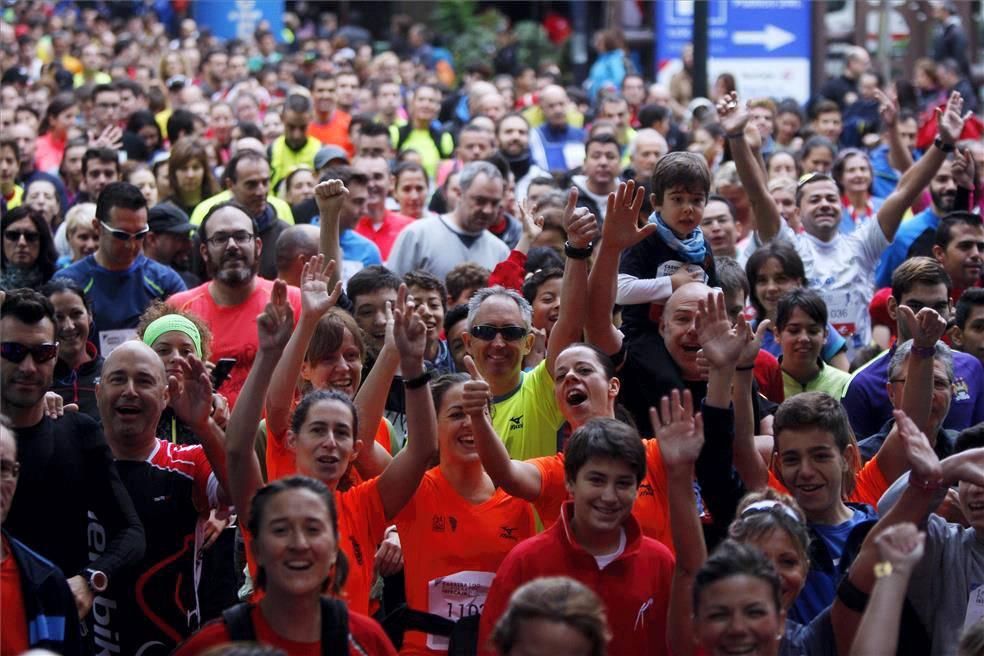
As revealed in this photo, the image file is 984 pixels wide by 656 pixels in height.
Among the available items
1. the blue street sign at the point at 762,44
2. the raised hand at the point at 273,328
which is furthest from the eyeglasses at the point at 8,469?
the blue street sign at the point at 762,44

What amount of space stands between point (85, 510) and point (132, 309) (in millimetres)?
2965

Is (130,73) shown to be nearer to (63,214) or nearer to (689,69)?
(689,69)

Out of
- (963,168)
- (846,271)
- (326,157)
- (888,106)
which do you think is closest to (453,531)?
(846,271)

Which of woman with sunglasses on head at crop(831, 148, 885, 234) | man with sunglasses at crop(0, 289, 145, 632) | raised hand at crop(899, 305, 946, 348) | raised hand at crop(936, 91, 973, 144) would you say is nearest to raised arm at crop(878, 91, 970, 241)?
raised hand at crop(936, 91, 973, 144)

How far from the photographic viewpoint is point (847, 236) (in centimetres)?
900

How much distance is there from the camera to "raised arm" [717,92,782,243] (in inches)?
317

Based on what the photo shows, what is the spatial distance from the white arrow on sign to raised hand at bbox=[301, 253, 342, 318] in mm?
11237

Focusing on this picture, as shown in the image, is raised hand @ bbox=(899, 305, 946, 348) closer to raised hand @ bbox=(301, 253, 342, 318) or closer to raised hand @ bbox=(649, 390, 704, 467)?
raised hand @ bbox=(649, 390, 704, 467)

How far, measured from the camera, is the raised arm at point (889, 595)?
406 centimetres

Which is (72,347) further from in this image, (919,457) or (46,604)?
(919,457)

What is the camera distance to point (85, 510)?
5.14m

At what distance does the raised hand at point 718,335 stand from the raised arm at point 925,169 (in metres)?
3.71

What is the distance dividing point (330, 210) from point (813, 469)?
2575 millimetres

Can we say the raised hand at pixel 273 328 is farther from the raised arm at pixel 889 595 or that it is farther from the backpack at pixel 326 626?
the raised arm at pixel 889 595
